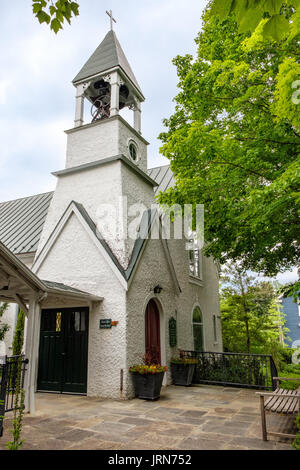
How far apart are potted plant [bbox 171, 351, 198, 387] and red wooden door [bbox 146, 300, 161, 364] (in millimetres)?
601

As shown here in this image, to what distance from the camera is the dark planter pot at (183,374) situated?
33.3ft

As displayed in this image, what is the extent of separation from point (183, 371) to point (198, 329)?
3.99 metres

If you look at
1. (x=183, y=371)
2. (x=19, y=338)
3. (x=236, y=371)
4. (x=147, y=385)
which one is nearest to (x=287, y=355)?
(x=236, y=371)

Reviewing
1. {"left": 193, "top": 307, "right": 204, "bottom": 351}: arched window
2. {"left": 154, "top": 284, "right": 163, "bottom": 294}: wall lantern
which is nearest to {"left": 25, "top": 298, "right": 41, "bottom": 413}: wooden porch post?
{"left": 154, "top": 284, "right": 163, "bottom": 294}: wall lantern

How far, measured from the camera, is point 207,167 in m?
8.91

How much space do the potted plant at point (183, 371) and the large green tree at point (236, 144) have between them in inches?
156

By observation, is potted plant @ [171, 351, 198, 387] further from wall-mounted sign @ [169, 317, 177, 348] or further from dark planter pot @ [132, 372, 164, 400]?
dark planter pot @ [132, 372, 164, 400]

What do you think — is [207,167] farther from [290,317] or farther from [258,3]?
[290,317]

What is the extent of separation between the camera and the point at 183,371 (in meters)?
10.2

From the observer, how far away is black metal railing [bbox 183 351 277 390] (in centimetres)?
968

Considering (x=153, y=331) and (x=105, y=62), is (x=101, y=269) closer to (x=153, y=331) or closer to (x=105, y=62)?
(x=153, y=331)

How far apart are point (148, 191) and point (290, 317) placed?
19236mm
